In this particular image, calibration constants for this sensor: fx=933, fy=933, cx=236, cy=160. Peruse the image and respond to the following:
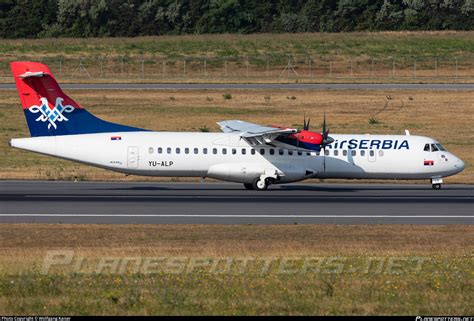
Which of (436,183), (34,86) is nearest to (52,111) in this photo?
(34,86)

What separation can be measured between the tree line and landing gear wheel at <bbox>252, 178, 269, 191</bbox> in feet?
215

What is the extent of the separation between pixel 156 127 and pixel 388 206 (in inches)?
1252

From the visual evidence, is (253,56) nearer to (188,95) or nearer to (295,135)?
(188,95)

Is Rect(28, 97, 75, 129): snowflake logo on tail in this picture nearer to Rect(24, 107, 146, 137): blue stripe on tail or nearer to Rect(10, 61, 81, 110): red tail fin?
Rect(24, 107, 146, 137): blue stripe on tail

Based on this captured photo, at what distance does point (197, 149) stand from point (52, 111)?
6.41 meters

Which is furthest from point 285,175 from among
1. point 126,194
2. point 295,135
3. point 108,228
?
point 108,228

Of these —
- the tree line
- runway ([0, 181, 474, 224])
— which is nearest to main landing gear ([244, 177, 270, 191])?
runway ([0, 181, 474, 224])

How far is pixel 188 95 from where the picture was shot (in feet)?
238

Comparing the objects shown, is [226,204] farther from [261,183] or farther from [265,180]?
[265,180]

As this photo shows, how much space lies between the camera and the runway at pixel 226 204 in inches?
1182

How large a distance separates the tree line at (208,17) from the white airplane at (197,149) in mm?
64590

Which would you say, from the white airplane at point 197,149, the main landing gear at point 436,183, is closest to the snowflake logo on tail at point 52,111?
the white airplane at point 197,149

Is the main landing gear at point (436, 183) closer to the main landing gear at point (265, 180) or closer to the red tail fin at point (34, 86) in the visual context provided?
the main landing gear at point (265, 180)

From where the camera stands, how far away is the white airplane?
39531 mm
